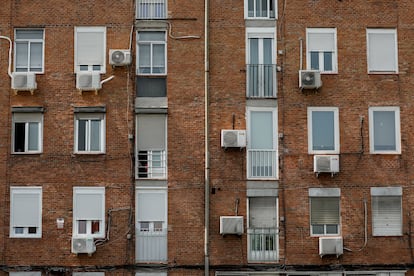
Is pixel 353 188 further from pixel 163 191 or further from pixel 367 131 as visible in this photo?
pixel 163 191

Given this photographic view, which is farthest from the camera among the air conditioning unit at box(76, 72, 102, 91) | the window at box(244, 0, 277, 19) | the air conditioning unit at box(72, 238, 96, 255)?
the window at box(244, 0, 277, 19)

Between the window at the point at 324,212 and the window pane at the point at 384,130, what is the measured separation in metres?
2.06

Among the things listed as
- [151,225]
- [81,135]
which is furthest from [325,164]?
[81,135]

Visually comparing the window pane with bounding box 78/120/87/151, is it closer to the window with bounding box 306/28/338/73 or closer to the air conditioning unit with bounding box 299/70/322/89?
the air conditioning unit with bounding box 299/70/322/89

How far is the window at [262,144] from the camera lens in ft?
82.7

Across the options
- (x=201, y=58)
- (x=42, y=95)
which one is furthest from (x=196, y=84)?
(x=42, y=95)

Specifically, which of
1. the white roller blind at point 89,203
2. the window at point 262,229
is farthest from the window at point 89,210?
the window at point 262,229

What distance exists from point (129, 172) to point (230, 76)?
431 centimetres

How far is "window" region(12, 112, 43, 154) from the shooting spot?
83.1ft

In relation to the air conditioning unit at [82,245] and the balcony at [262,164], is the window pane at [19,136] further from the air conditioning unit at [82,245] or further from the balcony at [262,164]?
the balcony at [262,164]

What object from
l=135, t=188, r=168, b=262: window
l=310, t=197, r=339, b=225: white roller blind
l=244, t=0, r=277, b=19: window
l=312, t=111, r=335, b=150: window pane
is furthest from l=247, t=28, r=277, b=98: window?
l=135, t=188, r=168, b=262: window

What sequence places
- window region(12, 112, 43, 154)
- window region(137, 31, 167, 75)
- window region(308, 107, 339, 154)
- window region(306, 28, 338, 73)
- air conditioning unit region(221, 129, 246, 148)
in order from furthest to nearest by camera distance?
window region(306, 28, 338, 73)
window region(137, 31, 167, 75)
window region(308, 107, 339, 154)
window region(12, 112, 43, 154)
air conditioning unit region(221, 129, 246, 148)

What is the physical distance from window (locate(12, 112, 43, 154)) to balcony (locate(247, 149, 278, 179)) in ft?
21.3

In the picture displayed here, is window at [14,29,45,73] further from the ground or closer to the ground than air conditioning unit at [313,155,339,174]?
further from the ground
